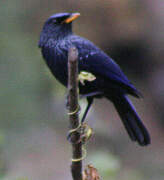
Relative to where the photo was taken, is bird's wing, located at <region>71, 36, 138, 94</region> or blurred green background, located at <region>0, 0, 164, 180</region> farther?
blurred green background, located at <region>0, 0, 164, 180</region>

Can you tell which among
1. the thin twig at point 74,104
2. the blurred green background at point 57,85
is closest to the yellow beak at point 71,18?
the thin twig at point 74,104

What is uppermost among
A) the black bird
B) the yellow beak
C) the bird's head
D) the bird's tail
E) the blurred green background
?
the yellow beak

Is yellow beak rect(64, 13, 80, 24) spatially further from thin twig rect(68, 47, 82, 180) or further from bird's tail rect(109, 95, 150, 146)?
thin twig rect(68, 47, 82, 180)

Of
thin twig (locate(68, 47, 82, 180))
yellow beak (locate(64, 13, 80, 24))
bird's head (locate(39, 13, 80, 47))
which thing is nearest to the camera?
thin twig (locate(68, 47, 82, 180))

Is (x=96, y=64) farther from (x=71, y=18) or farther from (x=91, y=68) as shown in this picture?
(x=71, y=18)

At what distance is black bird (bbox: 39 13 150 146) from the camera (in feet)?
10.7

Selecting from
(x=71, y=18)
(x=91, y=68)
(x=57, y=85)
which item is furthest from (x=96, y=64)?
(x=57, y=85)

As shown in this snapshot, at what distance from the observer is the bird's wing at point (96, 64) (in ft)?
10.8

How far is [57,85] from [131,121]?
2.28 meters

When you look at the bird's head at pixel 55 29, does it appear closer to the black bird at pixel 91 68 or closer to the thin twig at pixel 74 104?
the black bird at pixel 91 68

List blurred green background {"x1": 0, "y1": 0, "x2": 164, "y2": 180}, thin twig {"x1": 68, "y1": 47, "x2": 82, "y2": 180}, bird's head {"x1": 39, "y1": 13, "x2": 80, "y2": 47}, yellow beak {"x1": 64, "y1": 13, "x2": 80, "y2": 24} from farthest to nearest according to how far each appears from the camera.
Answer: blurred green background {"x1": 0, "y1": 0, "x2": 164, "y2": 180} → bird's head {"x1": 39, "y1": 13, "x2": 80, "y2": 47} → yellow beak {"x1": 64, "y1": 13, "x2": 80, "y2": 24} → thin twig {"x1": 68, "y1": 47, "x2": 82, "y2": 180}

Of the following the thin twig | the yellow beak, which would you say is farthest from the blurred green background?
the thin twig

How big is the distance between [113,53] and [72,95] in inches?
221

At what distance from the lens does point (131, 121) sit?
3.35 meters
